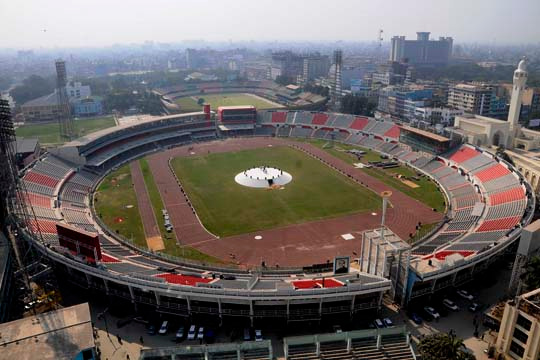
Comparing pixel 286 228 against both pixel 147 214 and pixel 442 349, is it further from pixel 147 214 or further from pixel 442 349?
pixel 442 349

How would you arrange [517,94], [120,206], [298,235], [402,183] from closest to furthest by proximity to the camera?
[298,235]
[120,206]
[402,183]
[517,94]

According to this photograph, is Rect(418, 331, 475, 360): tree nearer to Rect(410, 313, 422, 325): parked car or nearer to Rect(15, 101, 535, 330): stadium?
Rect(410, 313, 422, 325): parked car

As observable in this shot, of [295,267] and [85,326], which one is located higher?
[85,326]

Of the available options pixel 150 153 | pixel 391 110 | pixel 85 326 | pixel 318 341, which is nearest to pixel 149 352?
pixel 85 326

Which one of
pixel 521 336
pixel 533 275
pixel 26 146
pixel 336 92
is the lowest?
pixel 521 336

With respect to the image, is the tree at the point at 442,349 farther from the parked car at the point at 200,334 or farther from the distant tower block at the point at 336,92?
the distant tower block at the point at 336,92

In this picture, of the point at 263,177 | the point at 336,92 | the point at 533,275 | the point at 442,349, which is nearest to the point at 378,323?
the point at 442,349

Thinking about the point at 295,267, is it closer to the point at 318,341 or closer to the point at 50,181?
the point at 318,341
